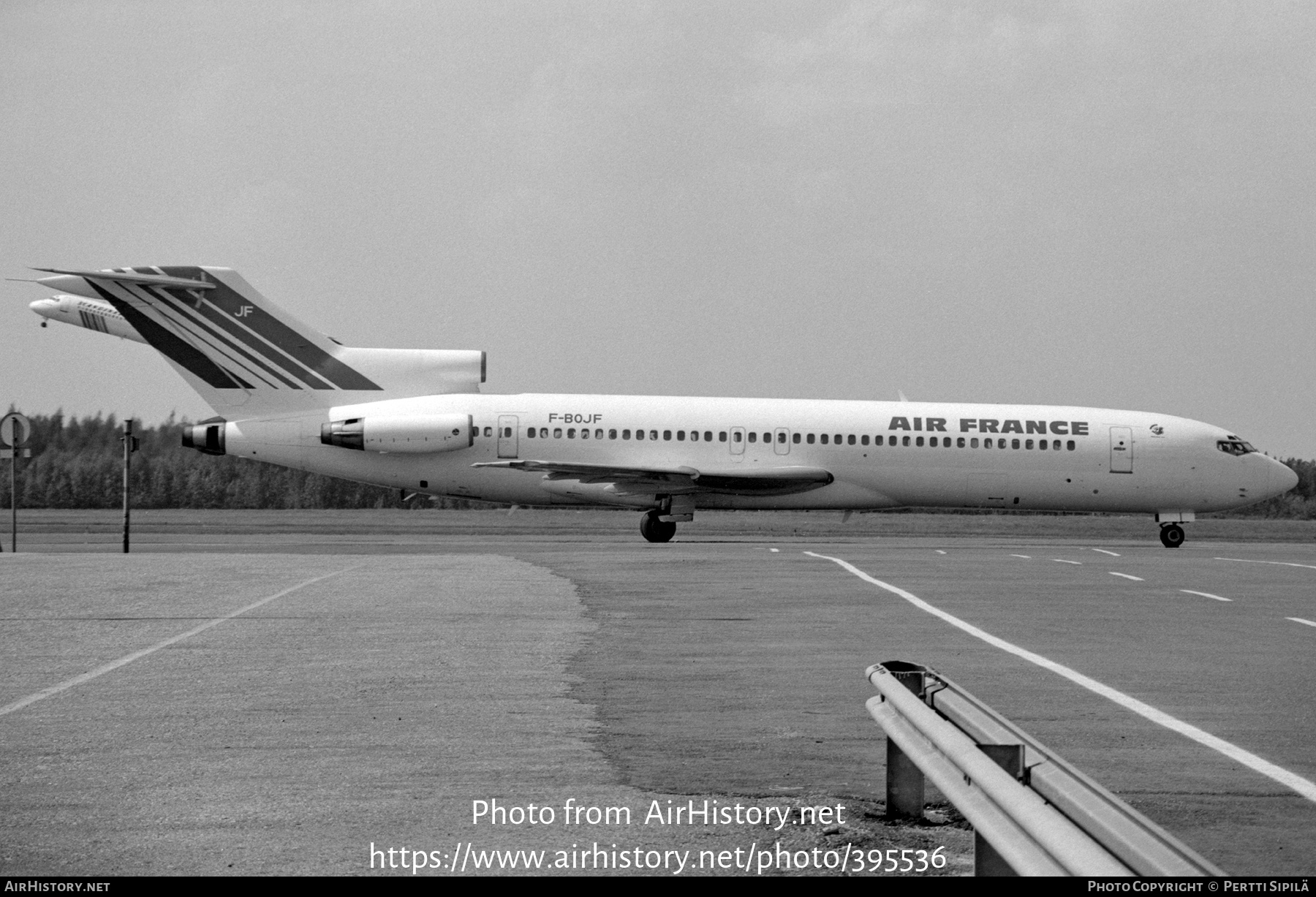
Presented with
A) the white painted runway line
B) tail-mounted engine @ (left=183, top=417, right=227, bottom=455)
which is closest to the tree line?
tail-mounted engine @ (left=183, top=417, right=227, bottom=455)

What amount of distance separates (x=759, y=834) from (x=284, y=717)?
159 inches

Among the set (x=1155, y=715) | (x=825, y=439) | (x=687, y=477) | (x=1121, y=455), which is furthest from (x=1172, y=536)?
(x=1155, y=715)

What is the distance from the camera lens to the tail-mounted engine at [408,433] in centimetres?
3662

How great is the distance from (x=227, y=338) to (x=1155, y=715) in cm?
3145

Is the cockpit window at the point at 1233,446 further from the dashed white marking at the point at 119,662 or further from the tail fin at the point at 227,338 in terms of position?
the dashed white marking at the point at 119,662

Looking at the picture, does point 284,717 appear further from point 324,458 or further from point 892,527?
point 892,527

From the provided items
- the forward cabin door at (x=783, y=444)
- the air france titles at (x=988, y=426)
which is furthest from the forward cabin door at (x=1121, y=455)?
the forward cabin door at (x=783, y=444)

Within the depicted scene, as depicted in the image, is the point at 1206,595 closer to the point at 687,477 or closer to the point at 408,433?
the point at 687,477

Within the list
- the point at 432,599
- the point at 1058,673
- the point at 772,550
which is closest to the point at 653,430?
the point at 772,550

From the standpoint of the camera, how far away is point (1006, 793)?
4418 millimetres

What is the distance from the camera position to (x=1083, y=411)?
39.2 m

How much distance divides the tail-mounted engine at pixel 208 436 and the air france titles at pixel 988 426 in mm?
15974

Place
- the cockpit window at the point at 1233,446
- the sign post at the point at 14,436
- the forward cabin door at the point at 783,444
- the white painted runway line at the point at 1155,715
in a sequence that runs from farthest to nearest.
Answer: the cockpit window at the point at 1233,446
the forward cabin door at the point at 783,444
the sign post at the point at 14,436
the white painted runway line at the point at 1155,715

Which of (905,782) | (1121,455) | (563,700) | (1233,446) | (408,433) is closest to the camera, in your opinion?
(905,782)
